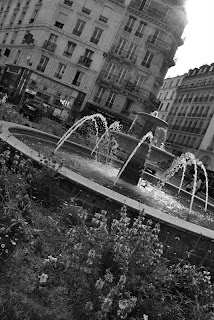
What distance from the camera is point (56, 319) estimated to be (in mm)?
3477

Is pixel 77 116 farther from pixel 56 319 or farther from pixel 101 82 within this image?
pixel 56 319

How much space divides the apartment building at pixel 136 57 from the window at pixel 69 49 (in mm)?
3861

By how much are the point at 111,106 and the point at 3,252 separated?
4119 centimetres

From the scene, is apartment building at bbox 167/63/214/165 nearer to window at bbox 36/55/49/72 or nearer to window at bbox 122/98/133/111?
window at bbox 122/98/133/111

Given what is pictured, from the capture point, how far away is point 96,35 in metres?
42.3

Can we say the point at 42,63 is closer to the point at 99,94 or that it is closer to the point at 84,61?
the point at 84,61

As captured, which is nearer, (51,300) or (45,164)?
(51,300)

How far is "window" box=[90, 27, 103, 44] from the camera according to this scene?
42.2m

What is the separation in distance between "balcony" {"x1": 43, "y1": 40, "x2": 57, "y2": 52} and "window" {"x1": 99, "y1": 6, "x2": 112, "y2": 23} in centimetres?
602

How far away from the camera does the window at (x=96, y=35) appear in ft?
139

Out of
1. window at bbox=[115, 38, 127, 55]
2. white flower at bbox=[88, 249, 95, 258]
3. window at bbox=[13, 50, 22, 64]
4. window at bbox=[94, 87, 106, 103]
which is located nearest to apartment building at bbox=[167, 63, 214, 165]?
window at bbox=[94, 87, 106, 103]

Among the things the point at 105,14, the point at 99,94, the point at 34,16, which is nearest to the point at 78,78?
the point at 99,94

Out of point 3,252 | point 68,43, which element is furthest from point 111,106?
point 3,252

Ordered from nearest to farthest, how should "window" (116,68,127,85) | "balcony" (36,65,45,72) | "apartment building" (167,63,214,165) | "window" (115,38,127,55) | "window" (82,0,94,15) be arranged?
"balcony" (36,65,45,72) < "window" (82,0,94,15) < "window" (115,38,127,55) < "window" (116,68,127,85) < "apartment building" (167,63,214,165)
